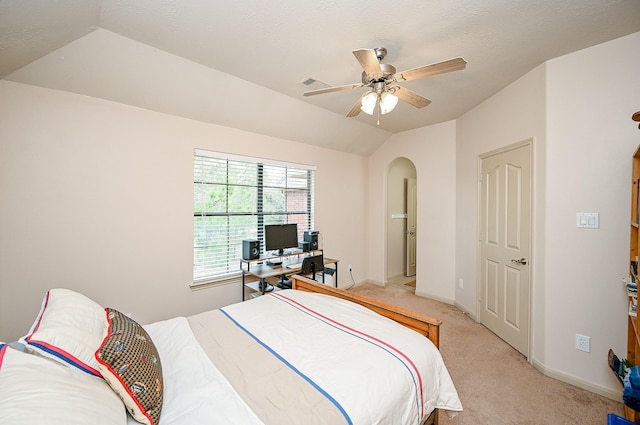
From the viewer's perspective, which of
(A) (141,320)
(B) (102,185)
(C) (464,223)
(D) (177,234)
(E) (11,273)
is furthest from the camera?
(C) (464,223)

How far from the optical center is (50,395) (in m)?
0.76

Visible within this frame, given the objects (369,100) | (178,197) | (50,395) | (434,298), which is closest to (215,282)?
(178,197)

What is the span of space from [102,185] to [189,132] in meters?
0.96

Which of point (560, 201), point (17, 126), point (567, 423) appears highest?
point (17, 126)

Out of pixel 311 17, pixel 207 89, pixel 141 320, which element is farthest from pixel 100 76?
pixel 141 320

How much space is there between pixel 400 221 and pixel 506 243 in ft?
8.64

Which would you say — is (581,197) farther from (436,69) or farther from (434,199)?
(434,199)

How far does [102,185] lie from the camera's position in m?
2.40

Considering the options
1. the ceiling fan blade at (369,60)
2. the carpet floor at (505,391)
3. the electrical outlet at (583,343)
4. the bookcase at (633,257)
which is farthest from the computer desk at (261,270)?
the bookcase at (633,257)

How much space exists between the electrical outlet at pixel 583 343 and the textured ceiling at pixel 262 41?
2.32 meters

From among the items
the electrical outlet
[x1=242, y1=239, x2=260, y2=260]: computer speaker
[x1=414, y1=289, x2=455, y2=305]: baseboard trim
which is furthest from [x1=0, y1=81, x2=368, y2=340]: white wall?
the electrical outlet

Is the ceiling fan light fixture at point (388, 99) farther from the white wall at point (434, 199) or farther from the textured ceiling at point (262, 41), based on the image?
the white wall at point (434, 199)

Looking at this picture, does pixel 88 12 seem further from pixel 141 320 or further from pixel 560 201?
pixel 560 201

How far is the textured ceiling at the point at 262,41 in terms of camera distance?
166cm
